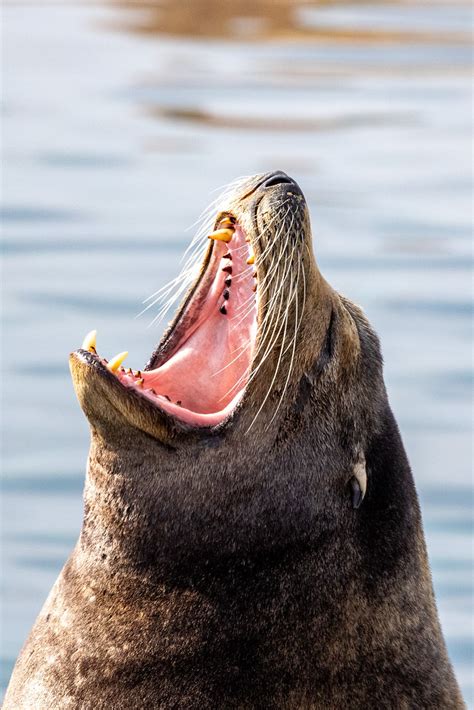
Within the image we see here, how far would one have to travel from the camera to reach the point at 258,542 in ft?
17.0

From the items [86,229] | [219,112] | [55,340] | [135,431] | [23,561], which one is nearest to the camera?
[135,431]

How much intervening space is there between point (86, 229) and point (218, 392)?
851 centimetres

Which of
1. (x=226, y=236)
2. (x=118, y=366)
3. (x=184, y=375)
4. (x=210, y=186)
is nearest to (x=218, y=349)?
(x=184, y=375)

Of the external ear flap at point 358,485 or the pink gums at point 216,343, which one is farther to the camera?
the pink gums at point 216,343

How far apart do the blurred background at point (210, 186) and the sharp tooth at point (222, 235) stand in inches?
132

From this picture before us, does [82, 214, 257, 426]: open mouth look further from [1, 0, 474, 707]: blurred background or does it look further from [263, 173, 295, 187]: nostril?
[1, 0, 474, 707]: blurred background

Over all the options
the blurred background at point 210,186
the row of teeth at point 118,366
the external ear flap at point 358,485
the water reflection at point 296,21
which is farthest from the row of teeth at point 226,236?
the water reflection at point 296,21

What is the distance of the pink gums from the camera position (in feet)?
18.3

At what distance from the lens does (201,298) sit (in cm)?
570

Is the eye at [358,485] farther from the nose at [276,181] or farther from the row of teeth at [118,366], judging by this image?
the nose at [276,181]

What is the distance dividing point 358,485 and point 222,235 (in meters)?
0.86

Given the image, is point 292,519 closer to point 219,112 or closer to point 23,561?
point 23,561

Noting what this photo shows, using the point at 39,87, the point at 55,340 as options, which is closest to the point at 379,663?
the point at 55,340

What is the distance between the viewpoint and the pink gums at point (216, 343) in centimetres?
557
